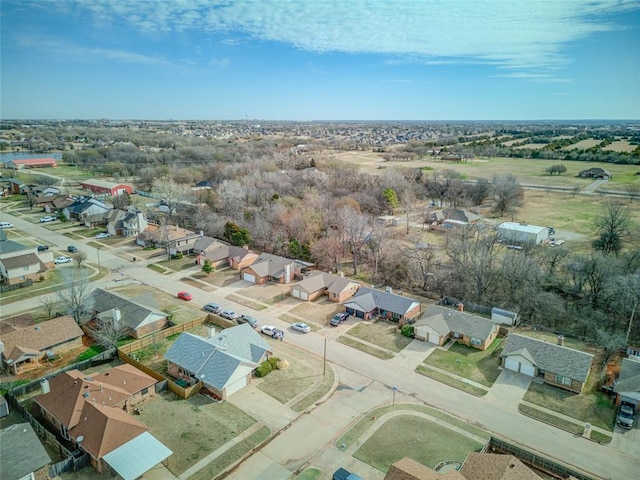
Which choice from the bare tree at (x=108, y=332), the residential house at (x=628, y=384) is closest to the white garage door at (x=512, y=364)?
the residential house at (x=628, y=384)

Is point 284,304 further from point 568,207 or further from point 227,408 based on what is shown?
point 568,207

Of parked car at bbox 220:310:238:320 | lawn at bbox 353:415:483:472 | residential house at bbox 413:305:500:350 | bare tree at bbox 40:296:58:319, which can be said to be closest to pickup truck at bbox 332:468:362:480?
lawn at bbox 353:415:483:472

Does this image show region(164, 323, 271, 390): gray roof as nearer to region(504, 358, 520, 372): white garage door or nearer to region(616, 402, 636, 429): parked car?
region(504, 358, 520, 372): white garage door

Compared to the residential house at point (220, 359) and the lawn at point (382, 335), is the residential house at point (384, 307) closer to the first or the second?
the lawn at point (382, 335)

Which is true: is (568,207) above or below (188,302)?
above

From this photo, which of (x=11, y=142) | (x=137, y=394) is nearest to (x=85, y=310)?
(x=137, y=394)
